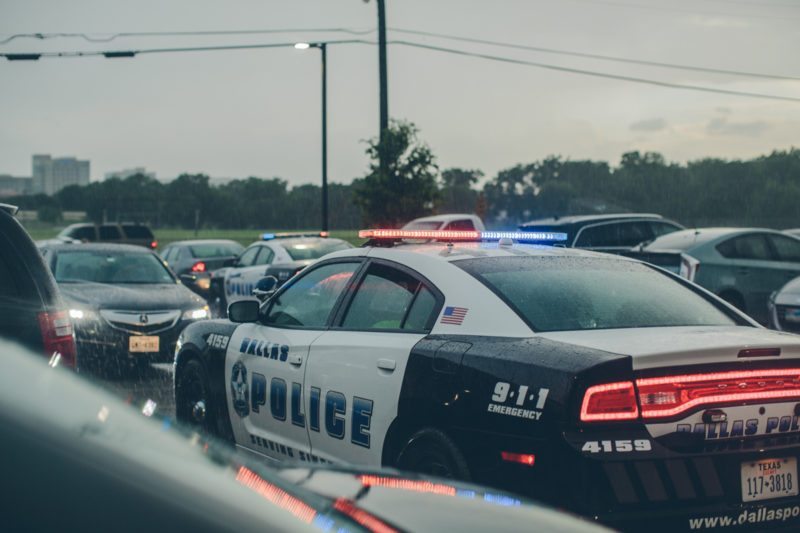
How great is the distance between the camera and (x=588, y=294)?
208 inches

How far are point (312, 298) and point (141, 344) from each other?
6.01 m

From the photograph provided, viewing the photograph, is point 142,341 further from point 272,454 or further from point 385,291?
point 385,291

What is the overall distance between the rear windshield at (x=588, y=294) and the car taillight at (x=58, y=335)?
2.30m

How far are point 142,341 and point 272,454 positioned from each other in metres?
6.15

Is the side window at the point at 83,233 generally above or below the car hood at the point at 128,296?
above

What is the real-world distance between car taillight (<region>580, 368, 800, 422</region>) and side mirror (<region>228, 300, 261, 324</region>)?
10.2 ft

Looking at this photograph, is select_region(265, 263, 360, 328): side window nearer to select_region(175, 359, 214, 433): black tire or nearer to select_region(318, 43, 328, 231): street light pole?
select_region(175, 359, 214, 433): black tire

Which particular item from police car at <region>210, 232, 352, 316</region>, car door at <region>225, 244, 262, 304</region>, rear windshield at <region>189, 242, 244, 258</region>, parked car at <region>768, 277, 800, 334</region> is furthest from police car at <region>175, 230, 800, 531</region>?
rear windshield at <region>189, 242, 244, 258</region>

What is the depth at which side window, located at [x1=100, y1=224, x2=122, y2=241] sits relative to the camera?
1425 inches

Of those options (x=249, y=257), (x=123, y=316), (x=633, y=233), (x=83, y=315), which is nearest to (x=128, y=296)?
(x=123, y=316)

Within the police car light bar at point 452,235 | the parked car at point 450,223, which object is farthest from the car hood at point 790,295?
the parked car at point 450,223

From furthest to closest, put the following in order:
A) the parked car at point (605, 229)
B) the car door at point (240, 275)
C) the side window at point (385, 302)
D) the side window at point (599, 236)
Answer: the side window at point (599, 236)
the parked car at point (605, 229)
the car door at point (240, 275)
the side window at point (385, 302)

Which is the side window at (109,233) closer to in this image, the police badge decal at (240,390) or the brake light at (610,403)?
the police badge decal at (240,390)

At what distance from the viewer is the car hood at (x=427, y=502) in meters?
2.85
